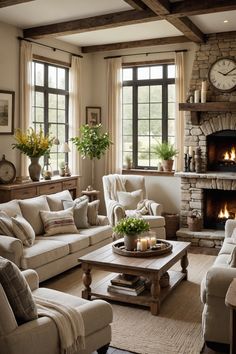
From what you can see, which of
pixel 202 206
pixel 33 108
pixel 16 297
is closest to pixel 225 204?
pixel 202 206

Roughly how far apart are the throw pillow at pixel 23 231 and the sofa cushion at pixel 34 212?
1.44 ft

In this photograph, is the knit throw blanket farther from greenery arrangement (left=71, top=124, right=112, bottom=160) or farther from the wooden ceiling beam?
greenery arrangement (left=71, top=124, right=112, bottom=160)

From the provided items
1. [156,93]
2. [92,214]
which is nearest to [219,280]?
[92,214]

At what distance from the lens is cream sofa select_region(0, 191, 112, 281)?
4594mm

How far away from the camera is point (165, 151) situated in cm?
765

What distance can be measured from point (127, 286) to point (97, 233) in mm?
1547

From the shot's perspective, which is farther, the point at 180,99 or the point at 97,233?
the point at 180,99

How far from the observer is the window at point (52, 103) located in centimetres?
727

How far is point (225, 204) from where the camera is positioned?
748 centimetres

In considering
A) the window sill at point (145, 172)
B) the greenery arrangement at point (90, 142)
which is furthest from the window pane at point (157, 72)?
the window sill at point (145, 172)

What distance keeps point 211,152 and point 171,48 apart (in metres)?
1.94

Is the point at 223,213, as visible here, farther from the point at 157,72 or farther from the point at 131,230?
the point at 131,230

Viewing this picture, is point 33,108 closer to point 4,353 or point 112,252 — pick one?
point 112,252

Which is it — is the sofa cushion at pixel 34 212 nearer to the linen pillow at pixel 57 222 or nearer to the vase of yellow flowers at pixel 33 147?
the linen pillow at pixel 57 222
